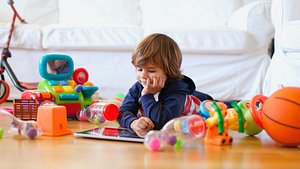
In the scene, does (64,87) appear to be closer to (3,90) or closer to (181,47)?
(3,90)

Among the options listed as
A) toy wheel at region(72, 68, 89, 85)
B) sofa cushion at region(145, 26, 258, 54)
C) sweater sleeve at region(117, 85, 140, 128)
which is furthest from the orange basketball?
sofa cushion at region(145, 26, 258, 54)

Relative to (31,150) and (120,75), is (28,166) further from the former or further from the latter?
(120,75)

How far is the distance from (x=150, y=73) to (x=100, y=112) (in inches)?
15.0

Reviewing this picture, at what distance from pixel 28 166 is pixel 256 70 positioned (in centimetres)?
203

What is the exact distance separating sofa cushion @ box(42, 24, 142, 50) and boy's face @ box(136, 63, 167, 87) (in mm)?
1207

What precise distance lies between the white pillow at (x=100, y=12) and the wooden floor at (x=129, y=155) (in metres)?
1.92

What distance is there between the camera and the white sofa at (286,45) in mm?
2180

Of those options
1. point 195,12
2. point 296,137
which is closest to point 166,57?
point 296,137

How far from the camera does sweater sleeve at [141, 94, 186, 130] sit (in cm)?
158

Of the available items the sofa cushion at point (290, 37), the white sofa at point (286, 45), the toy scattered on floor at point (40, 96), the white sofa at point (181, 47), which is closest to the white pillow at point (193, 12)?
the white sofa at point (181, 47)

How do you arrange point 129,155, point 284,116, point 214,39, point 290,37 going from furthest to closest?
point 214,39, point 290,37, point 284,116, point 129,155

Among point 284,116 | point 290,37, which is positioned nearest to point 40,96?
point 284,116

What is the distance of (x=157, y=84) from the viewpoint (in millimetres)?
1592

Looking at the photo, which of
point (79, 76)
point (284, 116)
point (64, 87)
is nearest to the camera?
point (284, 116)
